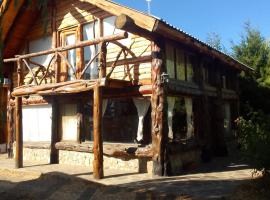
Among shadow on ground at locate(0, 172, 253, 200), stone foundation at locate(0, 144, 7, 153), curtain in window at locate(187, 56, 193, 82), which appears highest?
curtain in window at locate(187, 56, 193, 82)

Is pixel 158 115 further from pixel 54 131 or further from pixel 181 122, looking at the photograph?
pixel 54 131

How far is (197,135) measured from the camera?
14.0 metres

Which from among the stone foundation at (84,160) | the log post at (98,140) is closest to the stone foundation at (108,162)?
the stone foundation at (84,160)

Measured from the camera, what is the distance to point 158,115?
10773mm

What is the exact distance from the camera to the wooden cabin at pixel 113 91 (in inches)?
421

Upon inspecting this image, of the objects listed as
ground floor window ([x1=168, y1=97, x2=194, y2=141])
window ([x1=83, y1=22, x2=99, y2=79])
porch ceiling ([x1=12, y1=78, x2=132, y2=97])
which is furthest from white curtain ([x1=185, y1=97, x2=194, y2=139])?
window ([x1=83, y1=22, x2=99, y2=79])

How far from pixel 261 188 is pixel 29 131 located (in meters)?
10.6

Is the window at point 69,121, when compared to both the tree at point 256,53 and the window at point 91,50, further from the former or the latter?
the tree at point 256,53

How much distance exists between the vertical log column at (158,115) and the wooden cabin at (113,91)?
0.10ft

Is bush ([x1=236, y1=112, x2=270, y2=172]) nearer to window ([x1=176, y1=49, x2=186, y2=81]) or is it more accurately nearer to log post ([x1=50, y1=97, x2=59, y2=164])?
window ([x1=176, y1=49, x2=186, y2=81])

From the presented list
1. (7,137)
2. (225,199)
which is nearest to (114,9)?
(225,199)

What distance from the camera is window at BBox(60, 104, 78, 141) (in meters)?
13.9

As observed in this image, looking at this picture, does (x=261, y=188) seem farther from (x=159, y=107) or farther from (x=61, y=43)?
(x=61, y=43)

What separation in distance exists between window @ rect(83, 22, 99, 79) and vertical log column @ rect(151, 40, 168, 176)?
2.89 metres
